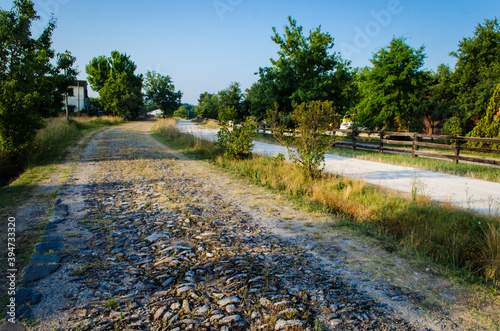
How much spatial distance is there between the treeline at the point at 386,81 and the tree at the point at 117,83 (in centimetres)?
3763

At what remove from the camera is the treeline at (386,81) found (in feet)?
80.0

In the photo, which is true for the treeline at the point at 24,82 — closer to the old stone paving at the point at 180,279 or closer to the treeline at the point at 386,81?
the old stone paving at the point at 180,279

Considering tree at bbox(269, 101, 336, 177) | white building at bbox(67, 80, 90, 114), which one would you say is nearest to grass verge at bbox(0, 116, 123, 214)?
tree at bbox(269, 101, 336, 177)

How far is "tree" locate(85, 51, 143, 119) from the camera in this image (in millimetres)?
54312

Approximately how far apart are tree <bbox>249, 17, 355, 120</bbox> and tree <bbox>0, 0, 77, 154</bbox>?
1688cm

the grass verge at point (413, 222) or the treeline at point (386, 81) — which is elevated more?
the treeline at point (386, 81)

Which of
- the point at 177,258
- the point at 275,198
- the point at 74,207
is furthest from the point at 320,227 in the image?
the point at 74,207

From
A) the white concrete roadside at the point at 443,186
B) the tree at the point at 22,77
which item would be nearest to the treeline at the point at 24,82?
the tree at the point at 22,77

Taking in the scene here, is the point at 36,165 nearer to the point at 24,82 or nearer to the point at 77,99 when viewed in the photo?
the point at 24,82

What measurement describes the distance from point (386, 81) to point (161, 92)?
6506 centimetres

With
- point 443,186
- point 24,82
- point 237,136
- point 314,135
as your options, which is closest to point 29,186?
point 24,82

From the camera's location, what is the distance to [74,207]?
5480 mm

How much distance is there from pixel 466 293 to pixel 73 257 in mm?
4544

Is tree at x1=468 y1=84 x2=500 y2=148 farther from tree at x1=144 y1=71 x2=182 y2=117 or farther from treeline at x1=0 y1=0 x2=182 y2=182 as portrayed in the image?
tree at x1=144 y1=71 x2=182 y2=117
